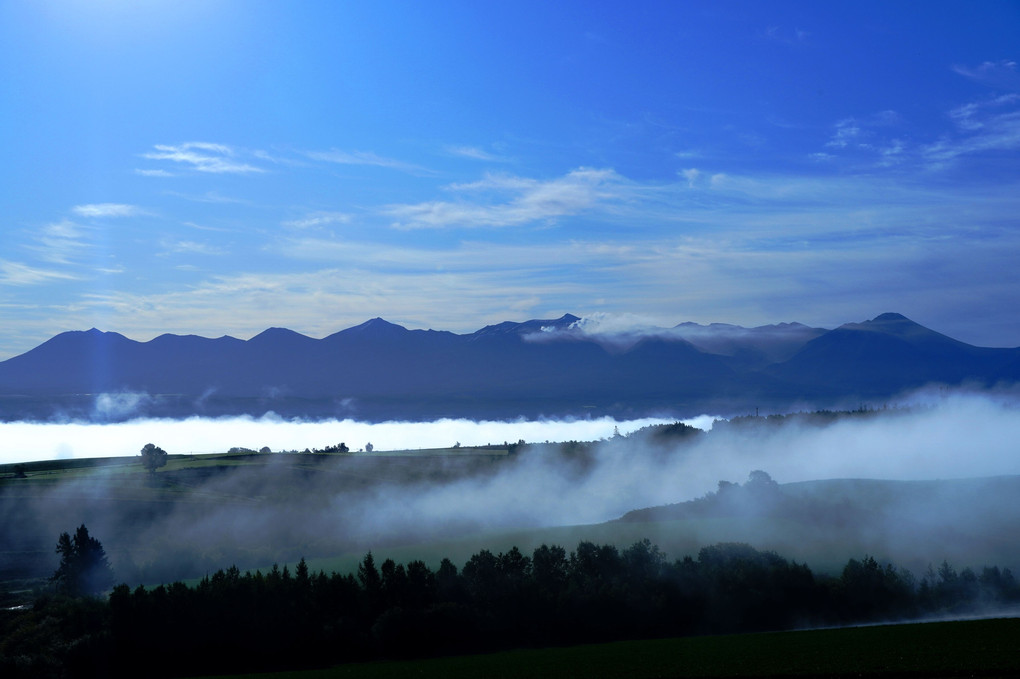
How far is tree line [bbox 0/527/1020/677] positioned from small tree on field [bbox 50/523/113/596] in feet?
70.0

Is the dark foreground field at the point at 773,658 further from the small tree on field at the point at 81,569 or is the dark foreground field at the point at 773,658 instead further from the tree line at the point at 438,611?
the small tree on field at the point at 81,569

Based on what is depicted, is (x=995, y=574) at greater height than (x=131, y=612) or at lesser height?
lesser

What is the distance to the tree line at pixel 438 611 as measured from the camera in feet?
299

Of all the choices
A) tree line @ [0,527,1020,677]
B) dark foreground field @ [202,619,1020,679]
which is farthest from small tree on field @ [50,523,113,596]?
dark foreground field @ [202,619,1020,679]

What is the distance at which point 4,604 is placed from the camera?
121m

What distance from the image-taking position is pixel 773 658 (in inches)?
2702

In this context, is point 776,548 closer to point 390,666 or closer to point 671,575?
point 671,575

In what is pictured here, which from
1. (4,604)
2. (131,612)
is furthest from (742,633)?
(4,604)

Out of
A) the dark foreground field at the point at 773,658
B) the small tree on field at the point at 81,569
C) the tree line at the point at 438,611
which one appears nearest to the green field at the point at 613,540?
the small tree on field at the point at 81,569

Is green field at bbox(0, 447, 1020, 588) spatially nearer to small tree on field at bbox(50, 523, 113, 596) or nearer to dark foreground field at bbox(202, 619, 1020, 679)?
small tree on field at bbox(50, 523, 113, 596)

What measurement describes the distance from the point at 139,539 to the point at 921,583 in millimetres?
164813

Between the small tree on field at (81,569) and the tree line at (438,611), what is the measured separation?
21.3m

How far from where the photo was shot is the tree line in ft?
299

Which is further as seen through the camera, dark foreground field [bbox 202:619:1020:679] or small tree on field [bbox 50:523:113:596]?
small tree on field [bbox 50:523:113:596]
